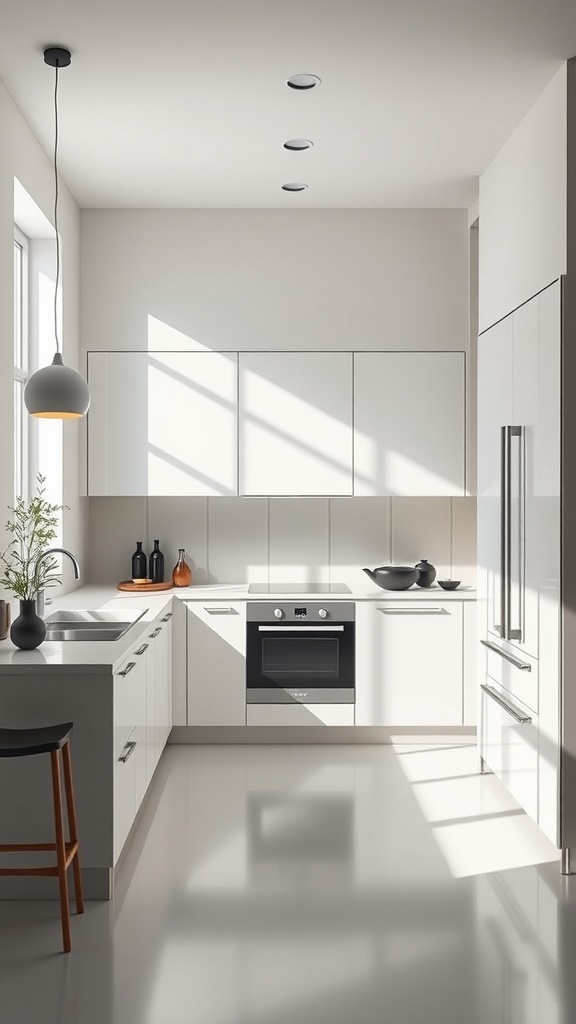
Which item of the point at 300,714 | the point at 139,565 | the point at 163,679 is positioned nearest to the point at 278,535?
the point at 139,565

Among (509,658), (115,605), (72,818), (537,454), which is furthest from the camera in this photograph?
(115,605)

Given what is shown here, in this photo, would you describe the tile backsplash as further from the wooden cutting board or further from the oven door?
the oven door

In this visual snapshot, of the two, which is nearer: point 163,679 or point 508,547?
point 508,547

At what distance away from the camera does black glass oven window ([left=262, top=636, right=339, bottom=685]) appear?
523 centimetres

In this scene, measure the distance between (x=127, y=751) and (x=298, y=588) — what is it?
2162 millimetres

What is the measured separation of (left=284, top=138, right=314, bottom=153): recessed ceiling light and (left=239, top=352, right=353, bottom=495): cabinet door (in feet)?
4.15

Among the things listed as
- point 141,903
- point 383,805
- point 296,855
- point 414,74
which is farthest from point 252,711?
point 414,74

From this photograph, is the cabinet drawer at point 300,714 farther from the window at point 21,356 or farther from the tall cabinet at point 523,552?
the window at point 21,356

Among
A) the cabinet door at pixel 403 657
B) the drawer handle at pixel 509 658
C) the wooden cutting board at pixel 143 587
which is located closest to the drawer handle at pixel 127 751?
the drawer handle at pixel 509 658

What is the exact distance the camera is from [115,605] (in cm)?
472

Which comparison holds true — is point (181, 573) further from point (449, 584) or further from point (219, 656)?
point (449, 584)

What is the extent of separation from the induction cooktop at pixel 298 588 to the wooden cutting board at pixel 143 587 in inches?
20.2

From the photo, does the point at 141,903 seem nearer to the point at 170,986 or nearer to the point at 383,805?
the point at 170,986

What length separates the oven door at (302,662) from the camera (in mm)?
5234
